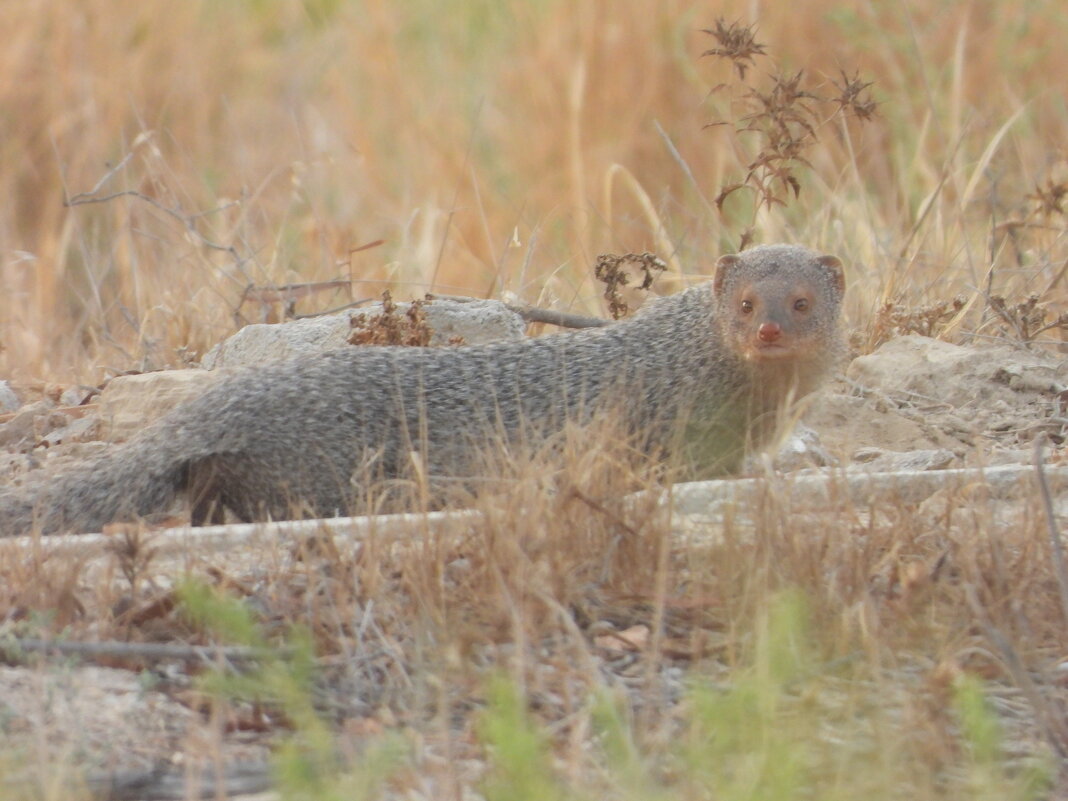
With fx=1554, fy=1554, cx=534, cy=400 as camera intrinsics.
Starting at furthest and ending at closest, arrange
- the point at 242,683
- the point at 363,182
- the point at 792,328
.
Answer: the point at 363,182
the point at 792,328
the point at 242,683

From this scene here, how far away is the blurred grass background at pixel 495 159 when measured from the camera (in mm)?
3895

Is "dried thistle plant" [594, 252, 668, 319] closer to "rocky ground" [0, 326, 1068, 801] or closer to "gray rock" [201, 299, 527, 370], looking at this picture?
"gray rock" [201, 299, 527, 370]

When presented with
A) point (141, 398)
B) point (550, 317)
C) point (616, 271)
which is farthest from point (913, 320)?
point (141, 398)

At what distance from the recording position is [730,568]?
170 cm

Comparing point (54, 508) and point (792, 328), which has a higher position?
point (792, 328)

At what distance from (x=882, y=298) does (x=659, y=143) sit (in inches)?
78.7

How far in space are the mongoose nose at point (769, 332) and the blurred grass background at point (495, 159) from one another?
0.95 m

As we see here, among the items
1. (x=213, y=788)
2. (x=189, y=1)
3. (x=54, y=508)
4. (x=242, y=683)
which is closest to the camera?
(x=213, y=788)

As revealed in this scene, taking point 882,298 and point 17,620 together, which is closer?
point 17,620

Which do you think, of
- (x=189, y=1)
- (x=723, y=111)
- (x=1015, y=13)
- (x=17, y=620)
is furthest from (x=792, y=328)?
(x=189, y=1)

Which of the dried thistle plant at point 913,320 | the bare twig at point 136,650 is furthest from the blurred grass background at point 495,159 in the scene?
the bare twig at point 136,650

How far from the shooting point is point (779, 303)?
2.68m

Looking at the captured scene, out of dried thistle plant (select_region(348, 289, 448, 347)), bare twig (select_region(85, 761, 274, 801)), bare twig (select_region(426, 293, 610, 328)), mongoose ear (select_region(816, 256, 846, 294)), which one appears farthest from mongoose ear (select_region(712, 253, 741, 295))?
bare twig (select_region(85, 761, 274, 801))

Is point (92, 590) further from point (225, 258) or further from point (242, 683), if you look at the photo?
point (225, 258)
